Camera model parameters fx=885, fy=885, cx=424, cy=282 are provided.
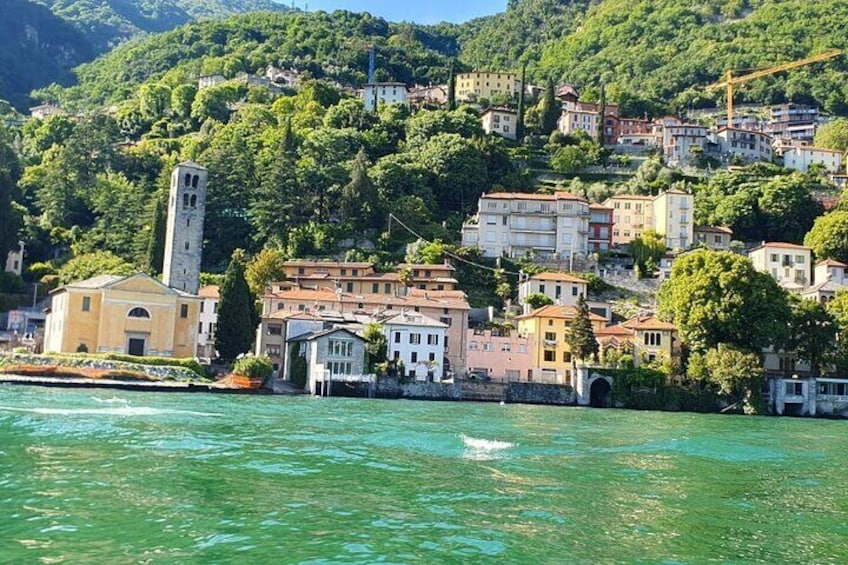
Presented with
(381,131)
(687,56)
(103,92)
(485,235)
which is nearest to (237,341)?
(485,235)

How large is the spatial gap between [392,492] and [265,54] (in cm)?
12921

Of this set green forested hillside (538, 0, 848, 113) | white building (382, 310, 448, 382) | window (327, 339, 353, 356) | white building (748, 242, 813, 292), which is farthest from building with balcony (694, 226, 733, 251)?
green forested hillside (538, 0, 848, 113)

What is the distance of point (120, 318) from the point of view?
53812mm

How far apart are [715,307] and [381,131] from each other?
53015 millimetres

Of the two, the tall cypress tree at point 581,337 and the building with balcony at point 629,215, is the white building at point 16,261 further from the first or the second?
the building with balcony at point 629,215

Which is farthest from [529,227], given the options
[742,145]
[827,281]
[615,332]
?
[742,145]

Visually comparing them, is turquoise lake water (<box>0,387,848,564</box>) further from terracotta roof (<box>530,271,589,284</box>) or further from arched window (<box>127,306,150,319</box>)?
terracotta roof (<box>530,271,589,284</box>)

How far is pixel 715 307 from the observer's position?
2035 inches

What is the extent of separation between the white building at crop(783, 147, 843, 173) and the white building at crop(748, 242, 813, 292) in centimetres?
3448

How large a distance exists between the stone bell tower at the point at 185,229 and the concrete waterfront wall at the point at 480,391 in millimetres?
18147

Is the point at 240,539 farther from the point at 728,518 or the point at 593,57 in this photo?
the point at 593,57

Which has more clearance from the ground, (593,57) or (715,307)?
(593,57)

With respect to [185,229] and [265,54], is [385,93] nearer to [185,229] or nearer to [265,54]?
[265,54]

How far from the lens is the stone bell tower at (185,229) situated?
61406 millimetres
